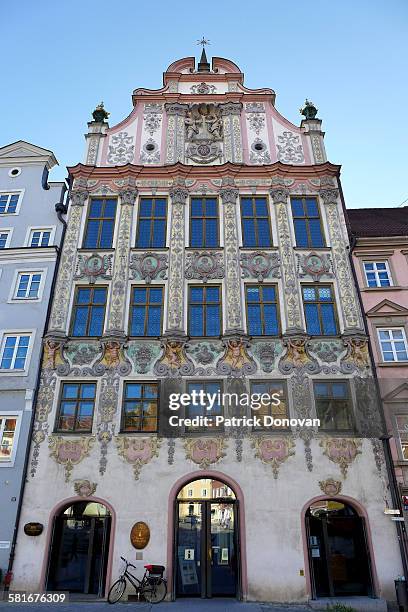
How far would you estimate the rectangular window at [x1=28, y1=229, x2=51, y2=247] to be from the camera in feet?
64.1

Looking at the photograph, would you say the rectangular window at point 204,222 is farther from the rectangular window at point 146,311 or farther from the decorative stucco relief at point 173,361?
the decorative stucco relief at point 173,361

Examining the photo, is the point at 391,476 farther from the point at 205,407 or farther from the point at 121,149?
the point at 121,149

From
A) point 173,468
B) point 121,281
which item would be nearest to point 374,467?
point 173,468

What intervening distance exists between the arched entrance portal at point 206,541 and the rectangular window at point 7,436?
6070 millimetres

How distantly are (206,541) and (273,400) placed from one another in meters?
5.14

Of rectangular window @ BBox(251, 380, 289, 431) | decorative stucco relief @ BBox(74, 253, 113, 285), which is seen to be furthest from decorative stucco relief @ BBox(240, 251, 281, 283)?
decorative stucco relief @ BBox(74, 253, 113, 285)

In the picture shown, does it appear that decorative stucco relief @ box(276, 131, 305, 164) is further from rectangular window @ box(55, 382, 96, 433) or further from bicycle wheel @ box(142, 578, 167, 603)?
bicycle wheel @ box(142, 578, 167, 603)

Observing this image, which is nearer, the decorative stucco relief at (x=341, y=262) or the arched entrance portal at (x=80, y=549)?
the arched entrance portal at (x=80, y=549)

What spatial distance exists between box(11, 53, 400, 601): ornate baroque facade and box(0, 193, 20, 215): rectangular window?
8.98 feet

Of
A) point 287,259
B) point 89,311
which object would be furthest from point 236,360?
point 89,311

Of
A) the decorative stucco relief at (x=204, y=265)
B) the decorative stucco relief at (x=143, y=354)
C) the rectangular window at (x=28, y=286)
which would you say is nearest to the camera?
the decorative stucco relief at (x=143, y=354)

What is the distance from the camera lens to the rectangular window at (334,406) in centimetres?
1557

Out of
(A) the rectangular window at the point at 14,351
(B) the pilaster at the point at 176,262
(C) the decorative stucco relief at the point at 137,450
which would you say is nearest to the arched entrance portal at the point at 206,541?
(C) the decorative stucco relief at the point at 137,450

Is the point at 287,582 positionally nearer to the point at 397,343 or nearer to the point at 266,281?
the point at 397,343
